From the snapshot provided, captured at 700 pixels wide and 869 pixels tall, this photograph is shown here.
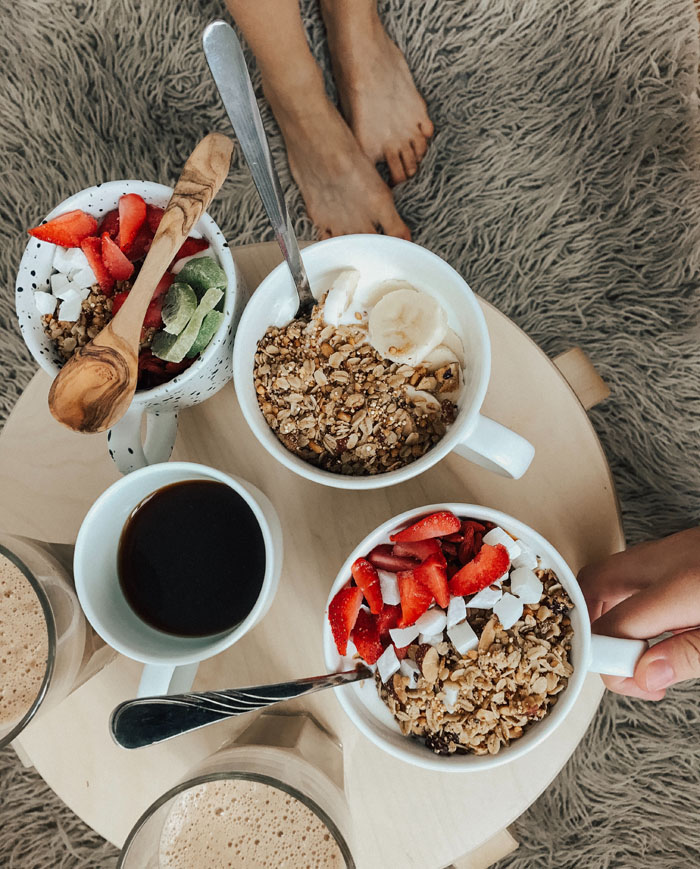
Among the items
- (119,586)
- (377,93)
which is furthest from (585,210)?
(119,586)

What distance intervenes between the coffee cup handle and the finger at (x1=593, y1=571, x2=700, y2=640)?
0.58 metres

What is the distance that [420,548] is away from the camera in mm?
708

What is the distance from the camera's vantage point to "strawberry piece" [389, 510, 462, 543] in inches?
27.2

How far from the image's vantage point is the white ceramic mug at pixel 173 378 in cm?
71

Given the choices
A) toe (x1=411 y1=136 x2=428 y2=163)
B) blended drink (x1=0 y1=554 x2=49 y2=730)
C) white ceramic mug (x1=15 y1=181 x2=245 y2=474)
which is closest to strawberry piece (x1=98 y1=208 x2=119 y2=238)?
white ceramic mug (x1=15 y1=181 x2=245 y2=474)

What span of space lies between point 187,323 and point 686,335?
3.14 feet

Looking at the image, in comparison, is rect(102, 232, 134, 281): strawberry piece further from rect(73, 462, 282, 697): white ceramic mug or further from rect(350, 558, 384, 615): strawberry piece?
rect(350, 558, 384, 615): strawberry piece

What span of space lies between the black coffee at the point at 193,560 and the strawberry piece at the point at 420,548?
0.57 ft

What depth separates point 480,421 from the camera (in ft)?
2.26

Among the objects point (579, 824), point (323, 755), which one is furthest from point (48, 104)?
point (579, 824)

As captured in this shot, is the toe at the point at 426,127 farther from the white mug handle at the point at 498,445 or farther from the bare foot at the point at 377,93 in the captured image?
the white mug handle at the point at 498,445

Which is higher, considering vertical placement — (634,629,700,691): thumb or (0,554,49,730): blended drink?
(0,554,49,730): blended drink

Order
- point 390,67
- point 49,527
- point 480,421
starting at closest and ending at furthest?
point 480,421 < point 49,527 < point 390,67

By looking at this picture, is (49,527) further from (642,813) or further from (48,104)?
(642,813)
